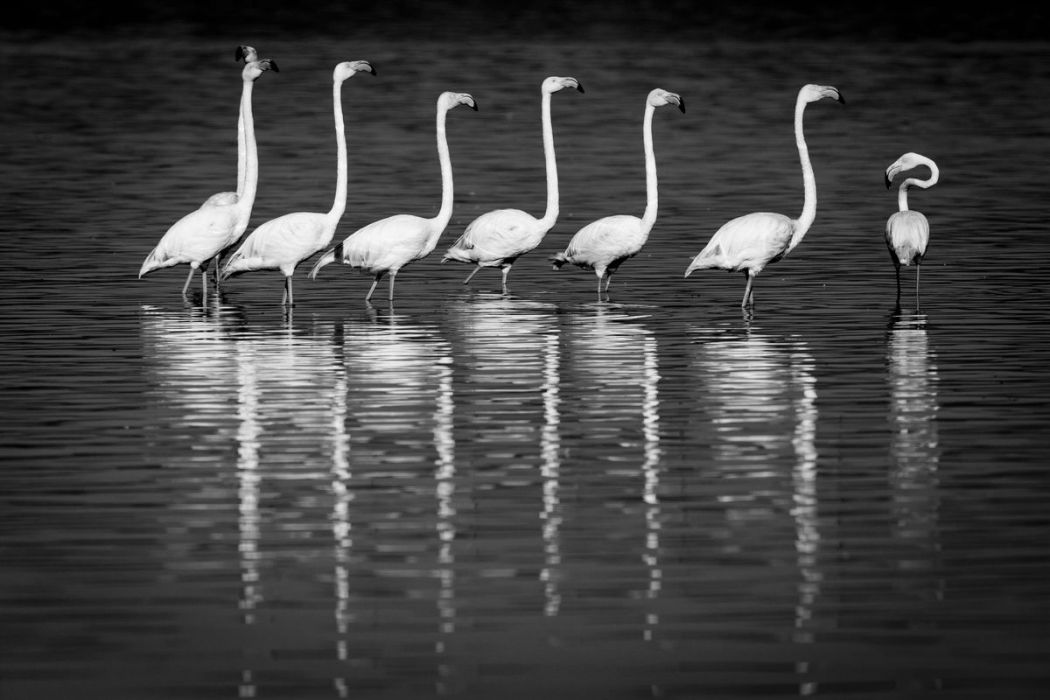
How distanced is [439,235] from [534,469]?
879cm

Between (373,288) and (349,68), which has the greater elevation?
(349,68)

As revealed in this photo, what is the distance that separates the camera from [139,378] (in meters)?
15.3

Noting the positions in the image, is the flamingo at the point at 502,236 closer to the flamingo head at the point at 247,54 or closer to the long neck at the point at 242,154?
the long neck at the point at 242,154

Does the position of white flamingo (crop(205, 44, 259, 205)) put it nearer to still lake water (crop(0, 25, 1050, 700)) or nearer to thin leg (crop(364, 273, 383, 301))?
still lake water (crop(0, 25, 1050, 700))

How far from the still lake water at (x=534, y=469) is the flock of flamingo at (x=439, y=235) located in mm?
447

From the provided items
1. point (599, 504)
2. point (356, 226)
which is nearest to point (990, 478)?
point (599, 504)

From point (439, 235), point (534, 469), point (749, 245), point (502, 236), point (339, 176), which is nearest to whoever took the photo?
point (534, 469)

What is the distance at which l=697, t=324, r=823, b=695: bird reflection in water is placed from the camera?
1001 centimetres

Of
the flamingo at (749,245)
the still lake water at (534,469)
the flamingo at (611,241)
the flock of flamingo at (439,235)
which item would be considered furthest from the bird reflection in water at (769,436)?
the flamingo at (611,241)

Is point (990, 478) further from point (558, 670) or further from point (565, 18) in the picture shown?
point (565, 18)

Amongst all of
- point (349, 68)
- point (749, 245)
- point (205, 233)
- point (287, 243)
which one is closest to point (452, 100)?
point (349, 68)

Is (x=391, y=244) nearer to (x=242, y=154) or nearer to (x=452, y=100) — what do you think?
(x=452, y=100)

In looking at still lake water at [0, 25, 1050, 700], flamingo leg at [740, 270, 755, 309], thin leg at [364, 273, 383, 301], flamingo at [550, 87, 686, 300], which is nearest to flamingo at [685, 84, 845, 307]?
flamingo leg at [740, 270, 755, 309]

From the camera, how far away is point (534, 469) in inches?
472
